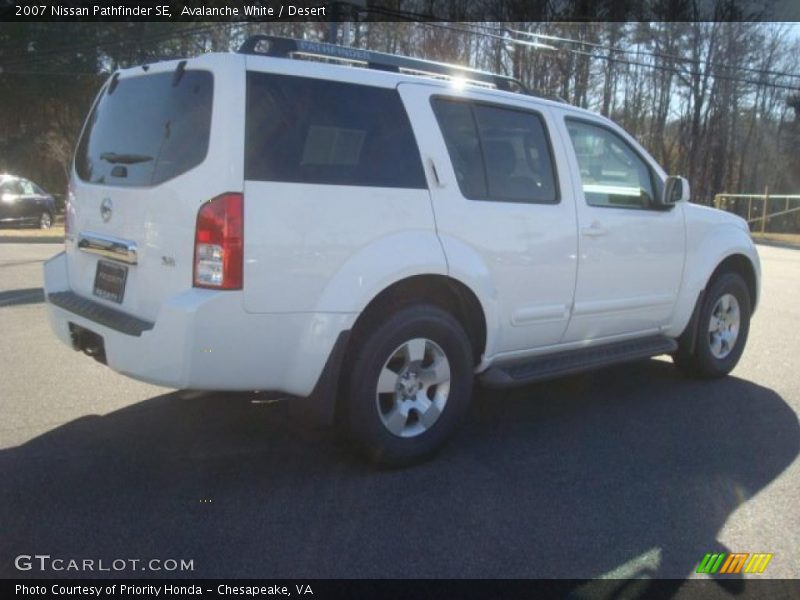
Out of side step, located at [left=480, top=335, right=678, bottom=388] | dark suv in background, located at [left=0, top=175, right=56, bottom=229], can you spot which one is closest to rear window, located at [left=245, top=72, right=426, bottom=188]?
side step, located at [left=480, top=335, right=678, bottom=388]

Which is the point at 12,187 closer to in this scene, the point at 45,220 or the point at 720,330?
the point at 45,220

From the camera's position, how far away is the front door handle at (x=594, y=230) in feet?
15.8

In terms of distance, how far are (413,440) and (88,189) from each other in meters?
2.26

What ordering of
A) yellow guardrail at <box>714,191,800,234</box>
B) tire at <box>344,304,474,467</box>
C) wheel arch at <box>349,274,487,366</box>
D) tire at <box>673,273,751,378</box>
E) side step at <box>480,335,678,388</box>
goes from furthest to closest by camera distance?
yellow guardrail at <box>714,191,800,234</box> → tire at <box>673,273,751,378</box> → side step at <box>480,335,678,388</box> → wheel arch at <box>349,274,487,366</box> → tire at <box>344,304,474,467</box>

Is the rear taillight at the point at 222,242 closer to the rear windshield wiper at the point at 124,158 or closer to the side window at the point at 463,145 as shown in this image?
the rear windshield wiper at the point at 124,158

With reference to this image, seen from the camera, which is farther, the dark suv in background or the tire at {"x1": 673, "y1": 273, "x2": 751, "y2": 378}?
the dark suv in background

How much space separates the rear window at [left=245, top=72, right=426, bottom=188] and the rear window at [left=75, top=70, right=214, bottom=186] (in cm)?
25

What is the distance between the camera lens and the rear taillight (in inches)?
133

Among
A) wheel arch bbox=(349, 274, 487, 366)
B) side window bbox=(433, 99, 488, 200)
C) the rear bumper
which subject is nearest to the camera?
the rear bumper

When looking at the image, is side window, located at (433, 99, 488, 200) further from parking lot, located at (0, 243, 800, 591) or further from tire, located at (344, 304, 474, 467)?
parking lot, located at (0, 243, 800, 591)

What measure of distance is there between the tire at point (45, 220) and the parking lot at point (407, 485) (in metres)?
18.8

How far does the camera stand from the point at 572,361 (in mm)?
4820

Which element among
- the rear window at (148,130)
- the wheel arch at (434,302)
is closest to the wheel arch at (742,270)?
the wheel arch at (434,302)

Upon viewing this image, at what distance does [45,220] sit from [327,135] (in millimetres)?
21781
